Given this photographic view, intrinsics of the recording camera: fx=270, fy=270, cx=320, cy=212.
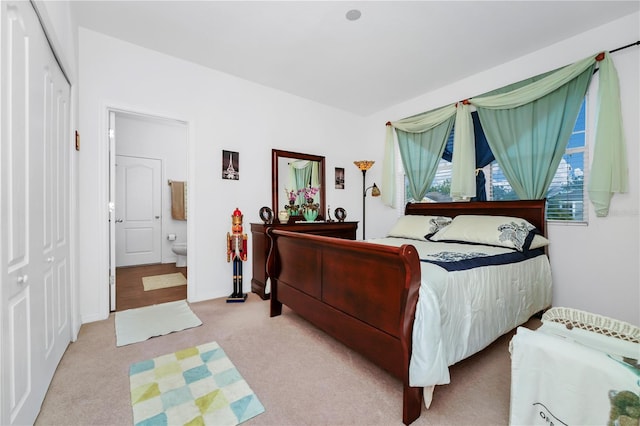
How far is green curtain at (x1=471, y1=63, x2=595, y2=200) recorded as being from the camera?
8.31 feet

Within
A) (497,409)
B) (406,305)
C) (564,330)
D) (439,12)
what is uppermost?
(439,12)

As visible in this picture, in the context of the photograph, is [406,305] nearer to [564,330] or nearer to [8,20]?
[564,330]

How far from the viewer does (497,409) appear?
145 centimetres

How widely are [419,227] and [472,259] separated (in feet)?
4.44

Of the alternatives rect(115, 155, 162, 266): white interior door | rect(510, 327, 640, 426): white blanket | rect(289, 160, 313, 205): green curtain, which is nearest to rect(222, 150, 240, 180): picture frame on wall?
rect(289, 160, 313, 205): green curtain

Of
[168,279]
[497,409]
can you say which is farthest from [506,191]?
[168,279]

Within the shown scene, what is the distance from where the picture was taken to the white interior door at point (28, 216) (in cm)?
109

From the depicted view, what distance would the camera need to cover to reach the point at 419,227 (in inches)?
127

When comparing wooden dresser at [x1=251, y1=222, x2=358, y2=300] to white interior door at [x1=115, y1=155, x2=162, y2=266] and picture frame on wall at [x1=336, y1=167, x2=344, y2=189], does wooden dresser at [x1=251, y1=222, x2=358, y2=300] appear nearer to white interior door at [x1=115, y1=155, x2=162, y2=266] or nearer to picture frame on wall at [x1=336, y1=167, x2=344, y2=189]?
picture frame on wall at [x1=336, y1=167, x2=344, y2=189]

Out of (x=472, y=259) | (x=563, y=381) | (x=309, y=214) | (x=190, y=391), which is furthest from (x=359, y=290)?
(x=309, y=214)

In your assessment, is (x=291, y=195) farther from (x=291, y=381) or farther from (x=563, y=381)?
(x=563, y=381)

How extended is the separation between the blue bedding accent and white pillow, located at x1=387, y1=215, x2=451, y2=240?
90 cm

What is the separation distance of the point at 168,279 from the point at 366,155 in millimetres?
3731

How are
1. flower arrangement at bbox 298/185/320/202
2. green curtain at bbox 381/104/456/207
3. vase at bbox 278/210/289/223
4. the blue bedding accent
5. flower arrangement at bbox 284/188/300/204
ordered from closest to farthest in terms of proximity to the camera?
the blue bedding accent
vase at bbox 278/210/289/223
green curtain at bbox 381/104/456/207
flower arrangement at bbox 284/188/300/204
flower arrangement at bbox 298/185/320/202
